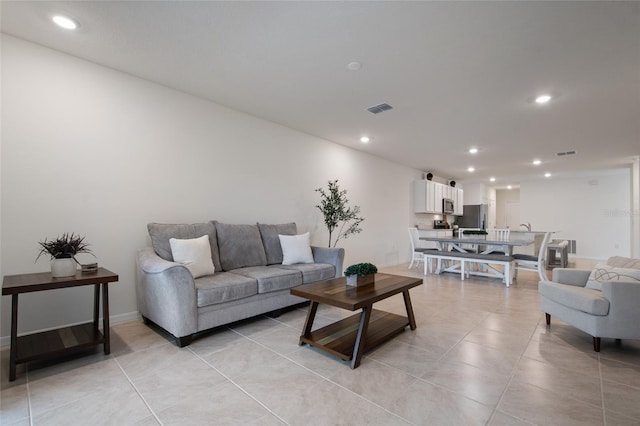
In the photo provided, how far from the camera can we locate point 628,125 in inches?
163

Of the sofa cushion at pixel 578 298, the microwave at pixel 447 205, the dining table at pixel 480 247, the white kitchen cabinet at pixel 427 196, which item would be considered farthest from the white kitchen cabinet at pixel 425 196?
the sofa cushion at pixel 578 298

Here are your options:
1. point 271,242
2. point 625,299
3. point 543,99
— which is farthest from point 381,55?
point 625,299

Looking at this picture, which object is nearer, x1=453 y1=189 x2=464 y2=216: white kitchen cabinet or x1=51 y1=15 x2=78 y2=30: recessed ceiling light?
x1=51 y1=15 x2=78 y2=30: recessed ceiling light

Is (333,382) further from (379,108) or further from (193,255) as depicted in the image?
(379,108)

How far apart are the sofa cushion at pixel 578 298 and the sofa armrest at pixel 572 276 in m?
0.26

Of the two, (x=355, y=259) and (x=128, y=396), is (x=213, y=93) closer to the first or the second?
(x=128, y=396)

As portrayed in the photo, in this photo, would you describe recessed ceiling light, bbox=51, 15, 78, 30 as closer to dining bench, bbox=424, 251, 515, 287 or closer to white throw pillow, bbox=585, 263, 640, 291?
white throw pillow, bbox=585, 263, 640, 291

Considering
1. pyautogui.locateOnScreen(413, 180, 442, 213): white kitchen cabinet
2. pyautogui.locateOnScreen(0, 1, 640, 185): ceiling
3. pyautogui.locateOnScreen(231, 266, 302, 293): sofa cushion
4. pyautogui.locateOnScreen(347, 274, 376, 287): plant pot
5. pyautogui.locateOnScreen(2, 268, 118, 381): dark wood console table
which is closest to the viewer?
pyautogui.locateOnScreen(2, 268, 118, 381): dark wood console table

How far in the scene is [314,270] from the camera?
3.46 metres

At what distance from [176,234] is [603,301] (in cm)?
386

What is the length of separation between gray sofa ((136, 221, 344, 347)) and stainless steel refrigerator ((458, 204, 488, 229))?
7664 millimetres

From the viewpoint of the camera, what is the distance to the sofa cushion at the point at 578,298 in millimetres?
2291

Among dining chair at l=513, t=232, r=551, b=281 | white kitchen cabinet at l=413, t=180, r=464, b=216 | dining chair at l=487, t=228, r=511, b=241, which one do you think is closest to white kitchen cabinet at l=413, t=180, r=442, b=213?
white kitchen cabinet at l=413, t=180, r=464, b=216

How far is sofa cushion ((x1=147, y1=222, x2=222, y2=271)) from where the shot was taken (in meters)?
2.86
